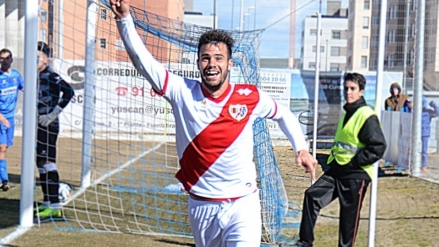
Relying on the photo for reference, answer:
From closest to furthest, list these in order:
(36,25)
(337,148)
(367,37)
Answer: (337,148) < (36,25) < (367,37)

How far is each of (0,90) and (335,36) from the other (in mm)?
8075

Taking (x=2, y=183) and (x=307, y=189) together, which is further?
(x=2, y=183)

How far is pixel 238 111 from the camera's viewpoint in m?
4.02

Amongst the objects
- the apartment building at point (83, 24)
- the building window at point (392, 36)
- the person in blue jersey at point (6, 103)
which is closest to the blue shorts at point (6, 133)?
the person in blue jersey at point (6, 103)

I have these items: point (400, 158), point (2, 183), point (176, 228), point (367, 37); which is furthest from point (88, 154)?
point (400, 158)

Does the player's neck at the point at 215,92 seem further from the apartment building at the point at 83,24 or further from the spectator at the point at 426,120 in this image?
the spectator at the point at 426,120

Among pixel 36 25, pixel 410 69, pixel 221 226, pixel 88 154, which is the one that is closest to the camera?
pixel 221 226

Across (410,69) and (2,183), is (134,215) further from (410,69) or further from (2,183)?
(410,69)

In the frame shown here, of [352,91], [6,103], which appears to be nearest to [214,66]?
[352,91]

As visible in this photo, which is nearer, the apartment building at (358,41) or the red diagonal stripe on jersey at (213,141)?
the red diagonal stripe on jersey at (213,141)

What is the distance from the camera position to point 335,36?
15.0m

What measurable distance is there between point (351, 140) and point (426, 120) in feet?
28.1

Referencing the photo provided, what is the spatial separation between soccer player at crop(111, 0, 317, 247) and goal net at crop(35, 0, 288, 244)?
2.59 meters

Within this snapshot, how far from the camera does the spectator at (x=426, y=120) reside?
13.2m
